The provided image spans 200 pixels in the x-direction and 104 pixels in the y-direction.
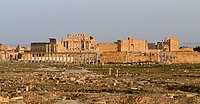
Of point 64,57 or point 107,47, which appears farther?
point 107,47

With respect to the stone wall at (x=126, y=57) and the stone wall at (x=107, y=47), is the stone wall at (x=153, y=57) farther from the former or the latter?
the stone wall at (x=107, y=47)

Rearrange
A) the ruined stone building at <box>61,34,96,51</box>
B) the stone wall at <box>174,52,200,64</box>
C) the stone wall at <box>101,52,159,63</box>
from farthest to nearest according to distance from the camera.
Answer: the ruined stone building at <box>61,34,96,51</box>, the stone wall at <box>174,52,200,64</box>, the stone wall at <box>101,52,159,63</box>

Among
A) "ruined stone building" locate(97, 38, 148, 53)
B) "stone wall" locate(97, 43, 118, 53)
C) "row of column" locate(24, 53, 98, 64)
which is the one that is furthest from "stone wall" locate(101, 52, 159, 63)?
"stone wall" locate(97, 43, 118, 53)

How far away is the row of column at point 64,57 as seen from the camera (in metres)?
97.4

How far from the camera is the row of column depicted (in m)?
97.4

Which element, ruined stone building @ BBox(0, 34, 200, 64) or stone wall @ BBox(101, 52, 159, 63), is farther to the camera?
ruined stone building @ BBox(0, 34, 200, 64)

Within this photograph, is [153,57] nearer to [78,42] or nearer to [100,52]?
[100,52]

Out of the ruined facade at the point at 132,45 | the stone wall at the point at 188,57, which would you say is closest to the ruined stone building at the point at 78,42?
the ruined facade at the point at 132,45

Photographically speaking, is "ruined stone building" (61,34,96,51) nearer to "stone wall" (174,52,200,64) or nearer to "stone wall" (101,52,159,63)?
"stone wall" (101,52,159,63)

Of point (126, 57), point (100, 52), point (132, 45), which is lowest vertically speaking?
point (126, 57)

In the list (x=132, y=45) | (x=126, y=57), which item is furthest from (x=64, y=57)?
(x=126, y=57)

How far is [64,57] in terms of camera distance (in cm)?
10031

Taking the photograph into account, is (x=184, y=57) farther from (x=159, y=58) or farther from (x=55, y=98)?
(x=55, y=98)

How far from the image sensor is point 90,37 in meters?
109
